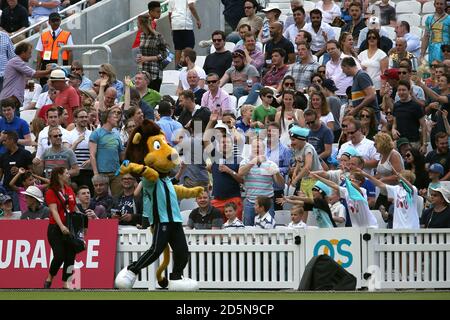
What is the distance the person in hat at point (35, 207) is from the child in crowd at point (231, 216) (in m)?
2.11

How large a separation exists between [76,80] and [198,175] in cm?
347

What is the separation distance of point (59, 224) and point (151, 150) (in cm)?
178

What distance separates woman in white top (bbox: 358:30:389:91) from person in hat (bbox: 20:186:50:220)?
5.19 meters

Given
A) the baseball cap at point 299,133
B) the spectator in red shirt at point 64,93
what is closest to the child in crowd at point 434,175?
the baseball cap at point 299,133

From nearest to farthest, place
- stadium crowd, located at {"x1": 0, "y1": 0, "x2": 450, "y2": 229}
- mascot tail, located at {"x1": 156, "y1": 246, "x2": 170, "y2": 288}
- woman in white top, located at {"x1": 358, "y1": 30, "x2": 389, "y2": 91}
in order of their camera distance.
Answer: mascot tail, located at {"x1": 156, "y1": 246, "x2": 170, "y2": 288} → stadium crowd, located at {"x1": 0, "y1": 0, "x2": 450, "y2": 229} → woman in white top, located at {"x1": 358, "y1": 30, "x2": 389, "y2": 91}

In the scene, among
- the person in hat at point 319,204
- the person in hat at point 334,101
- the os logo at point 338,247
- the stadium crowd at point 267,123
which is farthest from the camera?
the person in hat at point 334,101

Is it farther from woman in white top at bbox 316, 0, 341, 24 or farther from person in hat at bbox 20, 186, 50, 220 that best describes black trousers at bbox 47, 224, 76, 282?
woman in white top at bbox 316, 0, 341, 24

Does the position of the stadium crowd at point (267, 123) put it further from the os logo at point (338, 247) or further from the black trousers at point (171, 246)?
the black trousers at point (171, 246)

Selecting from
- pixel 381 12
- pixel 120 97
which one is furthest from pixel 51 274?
pixel 381 12

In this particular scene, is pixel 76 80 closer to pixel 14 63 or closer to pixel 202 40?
pixel 14 63

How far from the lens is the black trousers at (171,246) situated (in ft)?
43.1

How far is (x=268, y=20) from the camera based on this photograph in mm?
20656

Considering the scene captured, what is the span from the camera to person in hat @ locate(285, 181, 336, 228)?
14.8 metres

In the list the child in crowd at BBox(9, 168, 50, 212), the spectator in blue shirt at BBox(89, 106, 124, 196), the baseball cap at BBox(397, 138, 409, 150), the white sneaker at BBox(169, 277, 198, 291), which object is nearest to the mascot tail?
the white sneaker at BBox(169, 277, 198, 291)
